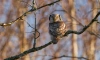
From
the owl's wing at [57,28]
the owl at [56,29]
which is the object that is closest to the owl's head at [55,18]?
the owl at [56,29]

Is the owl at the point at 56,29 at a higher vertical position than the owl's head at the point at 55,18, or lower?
lower

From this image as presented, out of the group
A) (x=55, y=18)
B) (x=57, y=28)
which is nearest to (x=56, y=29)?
(x=57, y=28)

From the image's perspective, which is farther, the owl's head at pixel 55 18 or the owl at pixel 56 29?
the owl's head at pixel 55 18

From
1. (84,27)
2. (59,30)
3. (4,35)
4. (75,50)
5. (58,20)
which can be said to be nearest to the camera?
(84,27)

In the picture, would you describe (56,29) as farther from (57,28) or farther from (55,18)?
(55,18)

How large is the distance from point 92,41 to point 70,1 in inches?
59.1

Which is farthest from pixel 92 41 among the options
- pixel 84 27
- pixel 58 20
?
pixel 84 27

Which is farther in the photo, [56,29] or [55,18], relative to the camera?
[55,18]

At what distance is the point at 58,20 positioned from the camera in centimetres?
434

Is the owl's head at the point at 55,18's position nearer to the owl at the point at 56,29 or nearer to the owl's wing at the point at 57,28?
the owl at the point at 56,29

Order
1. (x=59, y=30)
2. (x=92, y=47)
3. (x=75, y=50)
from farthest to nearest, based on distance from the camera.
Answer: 1. (x=92, y=47)
2. (x=75, y=50)
3. (x=59, y=30)

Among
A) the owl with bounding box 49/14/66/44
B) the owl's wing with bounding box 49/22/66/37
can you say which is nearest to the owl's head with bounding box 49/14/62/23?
the owl with bounding box 49/14/66/44

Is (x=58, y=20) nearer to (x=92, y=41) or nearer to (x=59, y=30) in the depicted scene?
(x=59, y=30)

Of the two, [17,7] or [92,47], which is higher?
[17,7]
